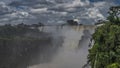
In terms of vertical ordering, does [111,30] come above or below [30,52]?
above

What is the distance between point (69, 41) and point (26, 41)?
1815 cm

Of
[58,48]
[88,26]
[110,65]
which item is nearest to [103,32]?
[110,65]

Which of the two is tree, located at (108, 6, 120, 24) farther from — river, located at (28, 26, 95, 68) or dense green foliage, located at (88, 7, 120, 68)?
river, located at (28, 26, 95, 68)

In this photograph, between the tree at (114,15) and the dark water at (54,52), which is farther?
the dark water at (54,52)

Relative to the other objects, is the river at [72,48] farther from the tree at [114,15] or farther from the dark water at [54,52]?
the tree at [114,15]

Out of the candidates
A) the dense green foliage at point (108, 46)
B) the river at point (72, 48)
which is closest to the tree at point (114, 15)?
the dense green foliage at point (108, 46)

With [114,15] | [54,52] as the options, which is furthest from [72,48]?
[114,15]

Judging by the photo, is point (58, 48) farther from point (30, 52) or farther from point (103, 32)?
point (103, 32)

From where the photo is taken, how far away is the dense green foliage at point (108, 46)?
5466 centimetres

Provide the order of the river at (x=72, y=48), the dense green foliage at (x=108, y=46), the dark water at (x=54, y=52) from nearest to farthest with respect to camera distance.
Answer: the dense green foliage at (x=108, y=46) < the river at (x=72, y=48) < the dark water at (x=54, y=52)

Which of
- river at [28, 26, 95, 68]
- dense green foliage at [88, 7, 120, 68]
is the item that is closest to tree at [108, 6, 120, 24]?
dense green foliage at [88, 7, 120, 68]

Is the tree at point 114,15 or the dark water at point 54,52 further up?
the tree at point 114,15

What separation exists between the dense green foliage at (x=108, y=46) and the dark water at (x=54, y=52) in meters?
68.2

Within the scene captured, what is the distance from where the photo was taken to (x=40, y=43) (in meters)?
174
